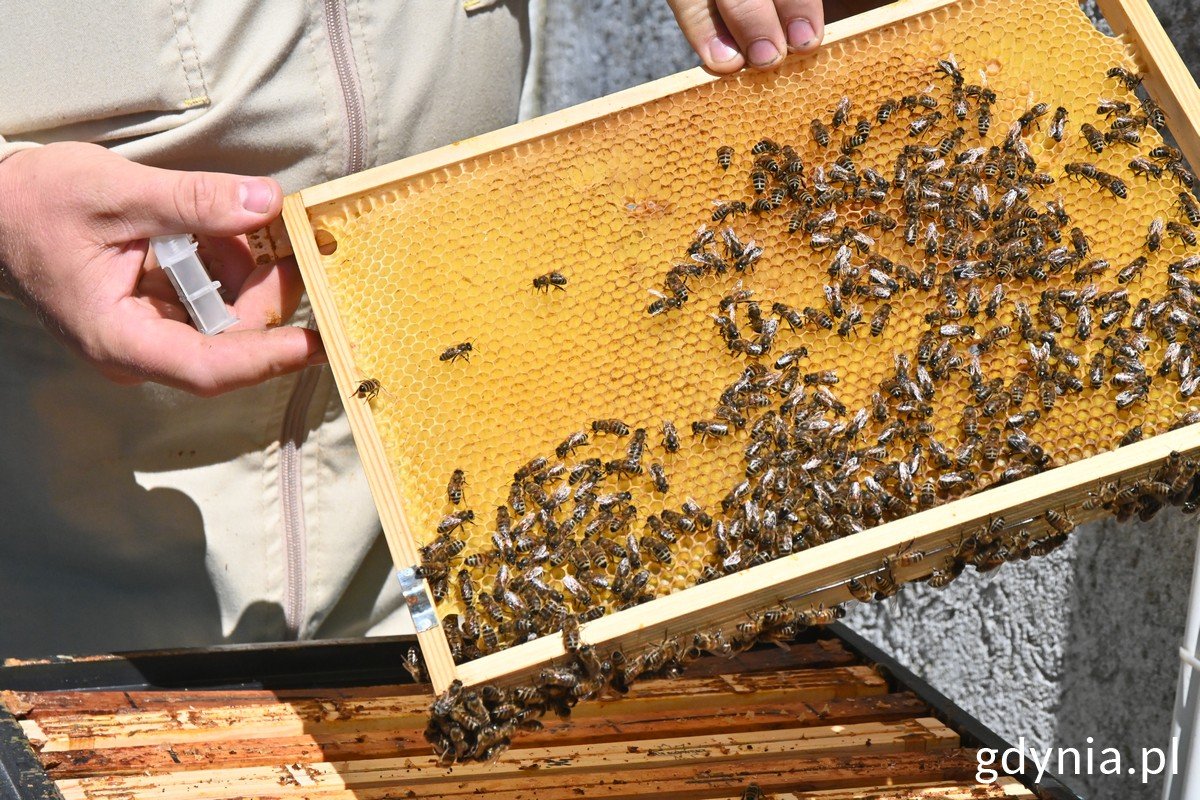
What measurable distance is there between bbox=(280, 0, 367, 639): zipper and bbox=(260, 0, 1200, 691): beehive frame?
72 cm

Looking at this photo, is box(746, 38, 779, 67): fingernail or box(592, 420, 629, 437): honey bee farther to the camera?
box(746, 38, 779, 67): fingernail

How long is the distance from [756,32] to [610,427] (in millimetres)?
1047

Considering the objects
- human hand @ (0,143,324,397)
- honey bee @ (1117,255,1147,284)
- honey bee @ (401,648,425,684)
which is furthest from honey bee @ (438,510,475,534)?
honey bee @ (1117,255,1147,284)

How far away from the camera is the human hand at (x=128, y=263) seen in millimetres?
2109

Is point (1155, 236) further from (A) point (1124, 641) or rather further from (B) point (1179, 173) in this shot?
(A) point (1124, 641)

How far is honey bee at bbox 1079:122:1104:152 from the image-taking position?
2.17 metres

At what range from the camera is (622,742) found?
7.38ft

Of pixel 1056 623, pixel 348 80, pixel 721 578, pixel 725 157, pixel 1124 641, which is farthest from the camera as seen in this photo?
pixel 1056 623

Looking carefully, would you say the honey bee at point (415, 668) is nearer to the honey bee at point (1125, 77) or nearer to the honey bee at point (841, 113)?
the honey bee at point (841, 113)

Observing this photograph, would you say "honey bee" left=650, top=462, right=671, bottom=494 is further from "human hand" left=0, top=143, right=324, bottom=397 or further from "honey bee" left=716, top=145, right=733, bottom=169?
"human hand" left=0, top=143, right=324, bottom=397

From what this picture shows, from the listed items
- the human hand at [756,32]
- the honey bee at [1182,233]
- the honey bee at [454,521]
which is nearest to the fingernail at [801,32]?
the human hand at [756,32]

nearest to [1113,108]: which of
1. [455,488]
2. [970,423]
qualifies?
Answer: [970,423]

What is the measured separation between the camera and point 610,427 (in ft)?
6.79

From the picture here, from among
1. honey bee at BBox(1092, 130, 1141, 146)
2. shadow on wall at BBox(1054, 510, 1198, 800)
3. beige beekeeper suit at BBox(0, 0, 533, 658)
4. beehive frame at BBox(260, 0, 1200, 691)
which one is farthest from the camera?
shadow on wall at BBox(1054, 510, 1198, 800)
